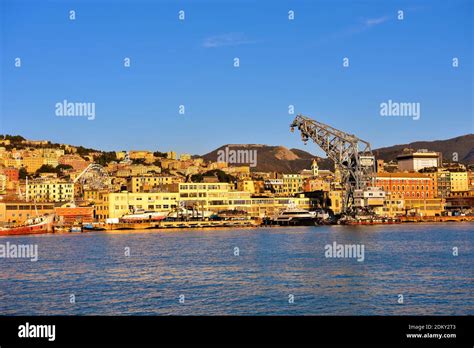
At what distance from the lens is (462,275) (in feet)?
49.3

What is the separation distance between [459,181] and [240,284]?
6936 centimetres

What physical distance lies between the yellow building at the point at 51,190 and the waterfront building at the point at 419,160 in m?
43.5

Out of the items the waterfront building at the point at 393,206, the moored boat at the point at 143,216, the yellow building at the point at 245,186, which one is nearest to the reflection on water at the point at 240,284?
the moored boat at the point at 143,216

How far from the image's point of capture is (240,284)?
45.5ft

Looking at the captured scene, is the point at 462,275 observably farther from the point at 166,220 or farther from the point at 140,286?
the point at 166,220

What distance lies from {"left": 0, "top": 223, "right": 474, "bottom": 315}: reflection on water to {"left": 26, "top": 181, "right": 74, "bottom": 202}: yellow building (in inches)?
1919

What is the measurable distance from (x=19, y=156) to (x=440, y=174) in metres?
54.3

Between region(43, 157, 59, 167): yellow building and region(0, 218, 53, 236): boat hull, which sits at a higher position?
region(43, 157, 59, 167): yellow building

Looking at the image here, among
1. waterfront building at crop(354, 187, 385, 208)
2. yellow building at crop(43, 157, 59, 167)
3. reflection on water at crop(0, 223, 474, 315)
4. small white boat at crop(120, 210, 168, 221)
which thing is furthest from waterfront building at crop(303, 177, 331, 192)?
reflection on water at crop(0, 223, 474, 315)

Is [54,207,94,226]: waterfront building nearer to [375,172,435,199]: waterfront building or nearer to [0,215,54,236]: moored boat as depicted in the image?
[0,215,54,236]: moored boat

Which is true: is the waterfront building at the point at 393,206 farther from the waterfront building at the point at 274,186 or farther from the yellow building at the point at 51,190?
the yellow building at the point at 51,190

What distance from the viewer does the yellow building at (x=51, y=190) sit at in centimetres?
6894

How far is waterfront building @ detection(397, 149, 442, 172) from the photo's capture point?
8981 cm
